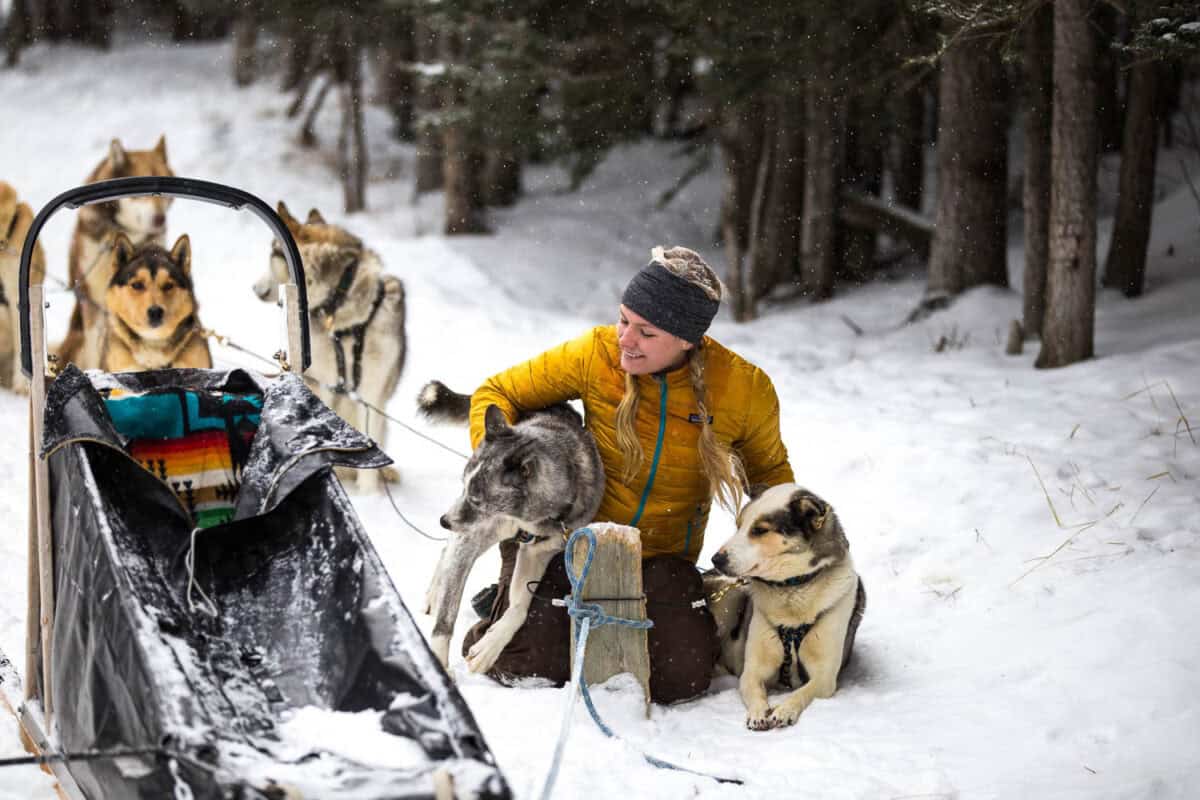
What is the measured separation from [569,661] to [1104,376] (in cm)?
471

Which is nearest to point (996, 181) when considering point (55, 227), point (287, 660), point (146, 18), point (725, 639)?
point (725, 639)

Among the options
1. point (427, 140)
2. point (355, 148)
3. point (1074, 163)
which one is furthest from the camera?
point (427, 140)

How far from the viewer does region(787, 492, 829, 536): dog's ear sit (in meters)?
3.46

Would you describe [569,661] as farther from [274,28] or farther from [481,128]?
[274,28]

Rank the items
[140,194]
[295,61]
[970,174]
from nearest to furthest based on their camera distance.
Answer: [140,194]
[970,174]
[295,61]

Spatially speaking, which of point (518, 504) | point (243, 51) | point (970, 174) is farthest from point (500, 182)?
point (518, 504)

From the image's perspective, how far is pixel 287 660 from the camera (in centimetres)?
257

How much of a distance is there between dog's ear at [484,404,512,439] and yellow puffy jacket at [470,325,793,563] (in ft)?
0.50

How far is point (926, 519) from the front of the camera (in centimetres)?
512

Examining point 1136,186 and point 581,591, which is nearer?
point 581,591

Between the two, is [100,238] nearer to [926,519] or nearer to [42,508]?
[42,508]

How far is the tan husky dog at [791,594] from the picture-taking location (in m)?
3.48

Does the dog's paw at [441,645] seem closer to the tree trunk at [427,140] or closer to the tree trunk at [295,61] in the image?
the tree trunk at [427,140]

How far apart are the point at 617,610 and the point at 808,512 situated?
72cm
